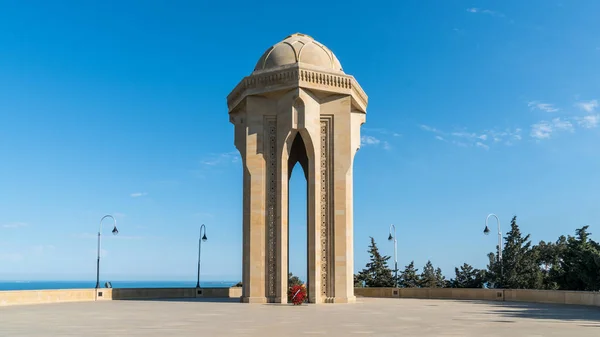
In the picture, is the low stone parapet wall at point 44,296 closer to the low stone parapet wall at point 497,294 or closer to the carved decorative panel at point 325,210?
the carved decorative panel at point 325,210

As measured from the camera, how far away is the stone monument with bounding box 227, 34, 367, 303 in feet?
103

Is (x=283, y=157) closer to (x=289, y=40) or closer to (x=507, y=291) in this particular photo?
(x=289, y=40)

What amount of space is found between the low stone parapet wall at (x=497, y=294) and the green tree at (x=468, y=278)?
11.0 metres

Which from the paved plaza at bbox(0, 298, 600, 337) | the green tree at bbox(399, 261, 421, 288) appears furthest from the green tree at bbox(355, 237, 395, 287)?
the paved plaza at bbox(0, 298, 600, 337)

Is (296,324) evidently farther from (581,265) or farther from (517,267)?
(517,267)

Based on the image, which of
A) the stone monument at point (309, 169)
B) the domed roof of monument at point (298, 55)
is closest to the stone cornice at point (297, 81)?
the stone monument at point (309, 169)

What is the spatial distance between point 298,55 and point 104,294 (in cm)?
1844

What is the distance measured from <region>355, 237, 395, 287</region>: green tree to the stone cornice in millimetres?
25638

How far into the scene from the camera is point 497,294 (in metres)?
37.3

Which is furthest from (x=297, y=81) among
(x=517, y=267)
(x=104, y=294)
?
A: (x=517, y=267)

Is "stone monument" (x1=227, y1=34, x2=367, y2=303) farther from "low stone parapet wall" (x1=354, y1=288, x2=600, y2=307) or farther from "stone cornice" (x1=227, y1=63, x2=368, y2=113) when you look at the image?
"low stone parapet wall" (x1=354, y1=288, x2=600, y2=307)

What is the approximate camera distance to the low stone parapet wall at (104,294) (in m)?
31.6

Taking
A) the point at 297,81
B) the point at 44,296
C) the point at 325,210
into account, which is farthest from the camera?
the point at 44,296

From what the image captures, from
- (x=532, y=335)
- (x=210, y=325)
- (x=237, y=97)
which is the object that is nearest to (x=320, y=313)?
(x=210, y=325)
